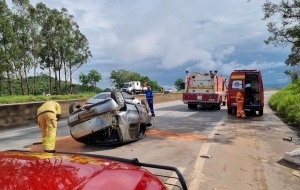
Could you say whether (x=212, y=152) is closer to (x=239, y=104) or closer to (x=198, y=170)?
(x=198, y=170)

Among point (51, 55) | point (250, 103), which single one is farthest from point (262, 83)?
point (51, 55)

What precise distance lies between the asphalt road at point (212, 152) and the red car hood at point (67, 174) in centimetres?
282

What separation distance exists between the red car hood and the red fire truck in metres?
19.7

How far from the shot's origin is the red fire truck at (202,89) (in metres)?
21.5

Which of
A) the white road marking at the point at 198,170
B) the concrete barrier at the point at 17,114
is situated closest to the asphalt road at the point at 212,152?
the white road marking at the point at 198,170

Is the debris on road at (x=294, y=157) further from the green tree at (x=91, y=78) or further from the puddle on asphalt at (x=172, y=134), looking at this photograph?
the green tree at (x=91, y=78)

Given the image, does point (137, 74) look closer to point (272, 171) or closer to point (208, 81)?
point (208, 81)

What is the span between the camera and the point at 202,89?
71.9 ft

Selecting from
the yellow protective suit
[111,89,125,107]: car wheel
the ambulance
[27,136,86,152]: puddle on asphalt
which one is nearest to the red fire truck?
the ambulance

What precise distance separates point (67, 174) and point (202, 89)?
67.2ft

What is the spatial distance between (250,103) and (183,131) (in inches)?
343

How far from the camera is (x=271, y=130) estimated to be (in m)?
11.3

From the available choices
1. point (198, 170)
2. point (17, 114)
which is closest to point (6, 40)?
point (17, 114)

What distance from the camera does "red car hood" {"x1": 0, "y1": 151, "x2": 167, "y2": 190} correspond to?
5.64ft
